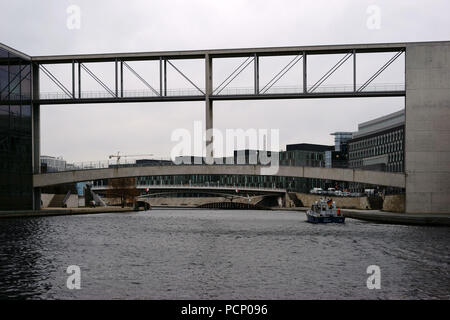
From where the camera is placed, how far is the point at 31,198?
77.9 meters

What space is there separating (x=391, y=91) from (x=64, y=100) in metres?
39.6

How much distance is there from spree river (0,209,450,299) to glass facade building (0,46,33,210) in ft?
70.5

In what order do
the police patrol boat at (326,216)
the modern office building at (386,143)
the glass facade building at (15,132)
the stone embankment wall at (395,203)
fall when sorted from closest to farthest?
the glass facade building at (15,132), the police patrol boat at (326,216), the stone embankment wall at (395,203), the modern office building at (386,143)

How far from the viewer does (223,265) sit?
32156mm

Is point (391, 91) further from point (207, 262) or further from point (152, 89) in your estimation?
point (207, 262)

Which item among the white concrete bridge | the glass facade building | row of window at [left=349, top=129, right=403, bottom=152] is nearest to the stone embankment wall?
the white concrete bridge

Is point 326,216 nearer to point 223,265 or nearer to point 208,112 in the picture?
point 208,112

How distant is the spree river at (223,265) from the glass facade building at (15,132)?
21494 mm

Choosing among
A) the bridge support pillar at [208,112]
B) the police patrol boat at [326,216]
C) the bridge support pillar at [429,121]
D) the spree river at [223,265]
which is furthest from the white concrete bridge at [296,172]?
the spree river at [223,265]

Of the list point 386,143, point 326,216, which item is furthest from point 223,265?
point 386,143

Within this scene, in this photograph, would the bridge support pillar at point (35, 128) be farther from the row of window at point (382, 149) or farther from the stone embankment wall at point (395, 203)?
the row of window at point (382, 149)

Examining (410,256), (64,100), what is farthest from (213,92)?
(410,256)

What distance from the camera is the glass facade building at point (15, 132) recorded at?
70188 millimetres

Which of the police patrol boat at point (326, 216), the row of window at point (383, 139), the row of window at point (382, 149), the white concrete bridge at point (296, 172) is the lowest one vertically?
the police patrol boat at point (326, 216)
